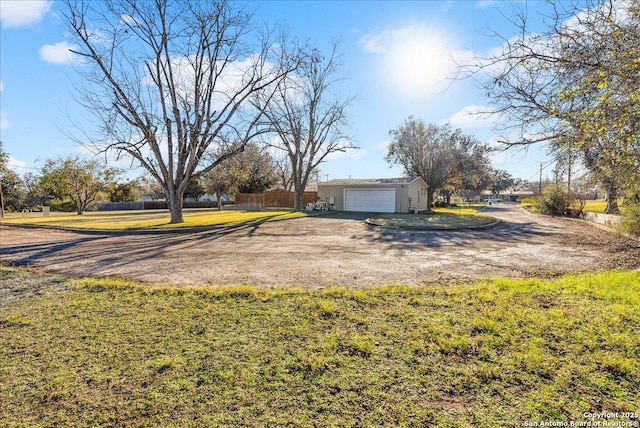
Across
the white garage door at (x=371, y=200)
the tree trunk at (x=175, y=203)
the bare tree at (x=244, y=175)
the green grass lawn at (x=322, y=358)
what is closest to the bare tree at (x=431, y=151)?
the white garage door at (x=371, y=200)

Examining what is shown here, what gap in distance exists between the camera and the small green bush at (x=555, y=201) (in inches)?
805

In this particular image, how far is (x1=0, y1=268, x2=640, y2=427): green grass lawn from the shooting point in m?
2.12

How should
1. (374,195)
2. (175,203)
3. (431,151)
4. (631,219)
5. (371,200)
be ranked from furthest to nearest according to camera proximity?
1. (431,151)
2. (371,200)
3. (374,195)
4. (175,203)
5. (631,219)

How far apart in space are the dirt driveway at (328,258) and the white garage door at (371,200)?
44.3 ft

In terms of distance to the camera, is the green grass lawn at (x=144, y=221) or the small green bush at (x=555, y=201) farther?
the small green bush at (x=555, y=201)

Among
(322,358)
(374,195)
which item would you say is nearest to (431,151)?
(374,195)

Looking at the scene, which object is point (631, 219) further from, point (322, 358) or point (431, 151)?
point (431, 151)

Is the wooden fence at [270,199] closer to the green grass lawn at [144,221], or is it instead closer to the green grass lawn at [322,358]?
the green grass lawn at [144,221]

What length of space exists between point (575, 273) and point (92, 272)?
29.5 ft

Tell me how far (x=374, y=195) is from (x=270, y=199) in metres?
12.9

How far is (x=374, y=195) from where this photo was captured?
2492 cm

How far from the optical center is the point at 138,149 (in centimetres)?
1445

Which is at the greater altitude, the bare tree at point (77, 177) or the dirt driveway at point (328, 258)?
the bare tree at point (77, 177)

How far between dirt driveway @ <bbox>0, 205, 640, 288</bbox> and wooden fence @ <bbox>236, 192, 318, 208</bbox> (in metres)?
20.7
